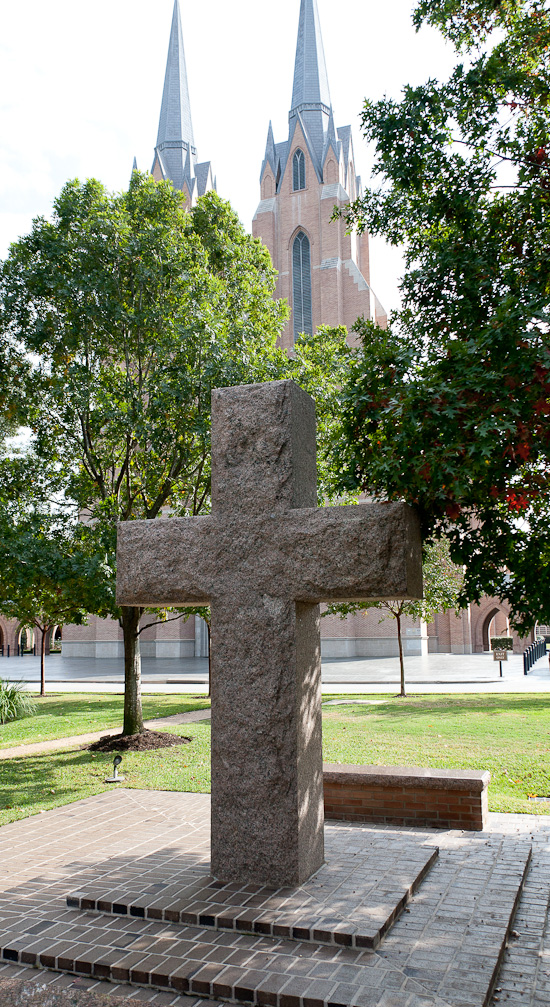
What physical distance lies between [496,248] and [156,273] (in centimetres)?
715

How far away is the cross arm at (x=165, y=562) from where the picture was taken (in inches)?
187

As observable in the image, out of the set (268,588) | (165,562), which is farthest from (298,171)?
(268,588)

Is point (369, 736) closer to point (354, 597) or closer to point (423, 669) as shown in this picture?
point (354, 597)

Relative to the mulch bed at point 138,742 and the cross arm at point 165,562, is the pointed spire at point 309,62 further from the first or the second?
the cross arm at point 165,562

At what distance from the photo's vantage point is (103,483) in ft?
39.1

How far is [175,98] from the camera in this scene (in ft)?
196

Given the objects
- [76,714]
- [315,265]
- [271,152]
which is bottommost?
[76,714]

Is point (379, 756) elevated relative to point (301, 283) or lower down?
lower down

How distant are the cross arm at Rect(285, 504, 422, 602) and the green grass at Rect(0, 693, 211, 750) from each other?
10162mm

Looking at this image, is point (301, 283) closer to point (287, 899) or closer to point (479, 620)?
point (479, 620)

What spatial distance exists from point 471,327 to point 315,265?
132 feet

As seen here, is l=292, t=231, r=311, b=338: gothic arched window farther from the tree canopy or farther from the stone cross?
the stone cross

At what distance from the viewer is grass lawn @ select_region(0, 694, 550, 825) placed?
823 centimetres

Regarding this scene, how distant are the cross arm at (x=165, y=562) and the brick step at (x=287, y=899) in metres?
1.76
